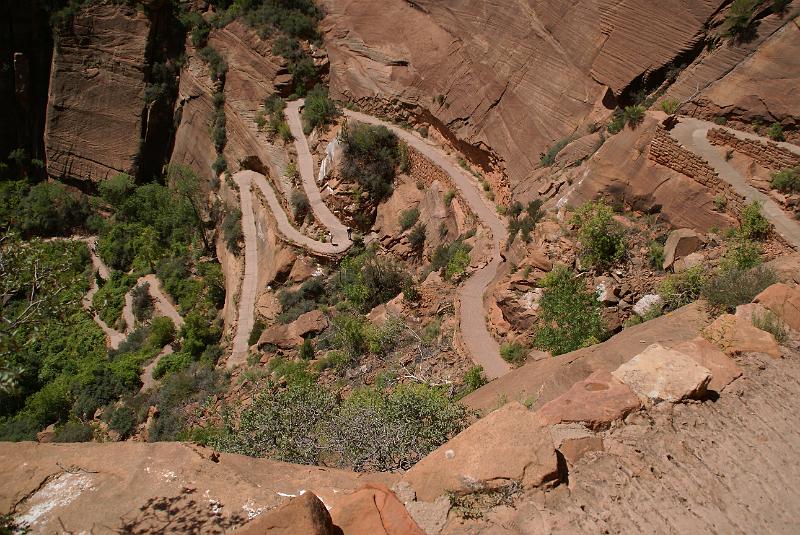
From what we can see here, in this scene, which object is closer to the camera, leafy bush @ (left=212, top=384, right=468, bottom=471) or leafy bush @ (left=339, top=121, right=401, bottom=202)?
leafy bush @ (left=212, top=384, right=468, bottom=471)

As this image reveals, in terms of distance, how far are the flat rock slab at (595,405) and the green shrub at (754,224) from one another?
8.45 m

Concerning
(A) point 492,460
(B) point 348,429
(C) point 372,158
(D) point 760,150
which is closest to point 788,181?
(D) point 760,150

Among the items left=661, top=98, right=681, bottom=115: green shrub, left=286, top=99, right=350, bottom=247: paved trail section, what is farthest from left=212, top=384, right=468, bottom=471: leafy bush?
left=286, top=99, right=350, bottom=247: paved trail section

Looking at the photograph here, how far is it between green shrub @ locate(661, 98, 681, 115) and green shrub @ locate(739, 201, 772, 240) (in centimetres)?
466

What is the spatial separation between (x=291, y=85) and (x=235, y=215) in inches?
333

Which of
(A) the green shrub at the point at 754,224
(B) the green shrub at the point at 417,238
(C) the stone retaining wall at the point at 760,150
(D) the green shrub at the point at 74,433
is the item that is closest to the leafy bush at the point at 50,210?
(D) the green shrub at the point at 74,433

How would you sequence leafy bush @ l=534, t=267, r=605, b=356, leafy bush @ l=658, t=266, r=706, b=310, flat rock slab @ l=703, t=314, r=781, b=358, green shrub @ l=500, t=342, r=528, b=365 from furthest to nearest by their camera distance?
green shrub @ l=500, t=342, r=528, b=365, leafy bush @ l=534, t=267, r=605, b=356, leafy bush @ l=658, t=266, r=706, b=310, flat rock slab @ l=703, t=314, r=781, b=358

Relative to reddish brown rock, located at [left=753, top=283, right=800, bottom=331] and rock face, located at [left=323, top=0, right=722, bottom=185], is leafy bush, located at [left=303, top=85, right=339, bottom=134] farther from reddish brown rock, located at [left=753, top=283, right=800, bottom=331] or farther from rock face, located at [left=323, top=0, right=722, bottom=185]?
reddish brown rock, located at [left=753, top=283, right=800, bottom=331]

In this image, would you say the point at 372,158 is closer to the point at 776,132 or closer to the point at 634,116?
the point at 634,116

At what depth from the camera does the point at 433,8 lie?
2769 cm

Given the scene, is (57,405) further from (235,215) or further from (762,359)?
(762,359)

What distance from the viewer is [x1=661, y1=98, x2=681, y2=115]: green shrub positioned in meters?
16.8

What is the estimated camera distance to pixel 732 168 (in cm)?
1503

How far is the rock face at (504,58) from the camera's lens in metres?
19.5
